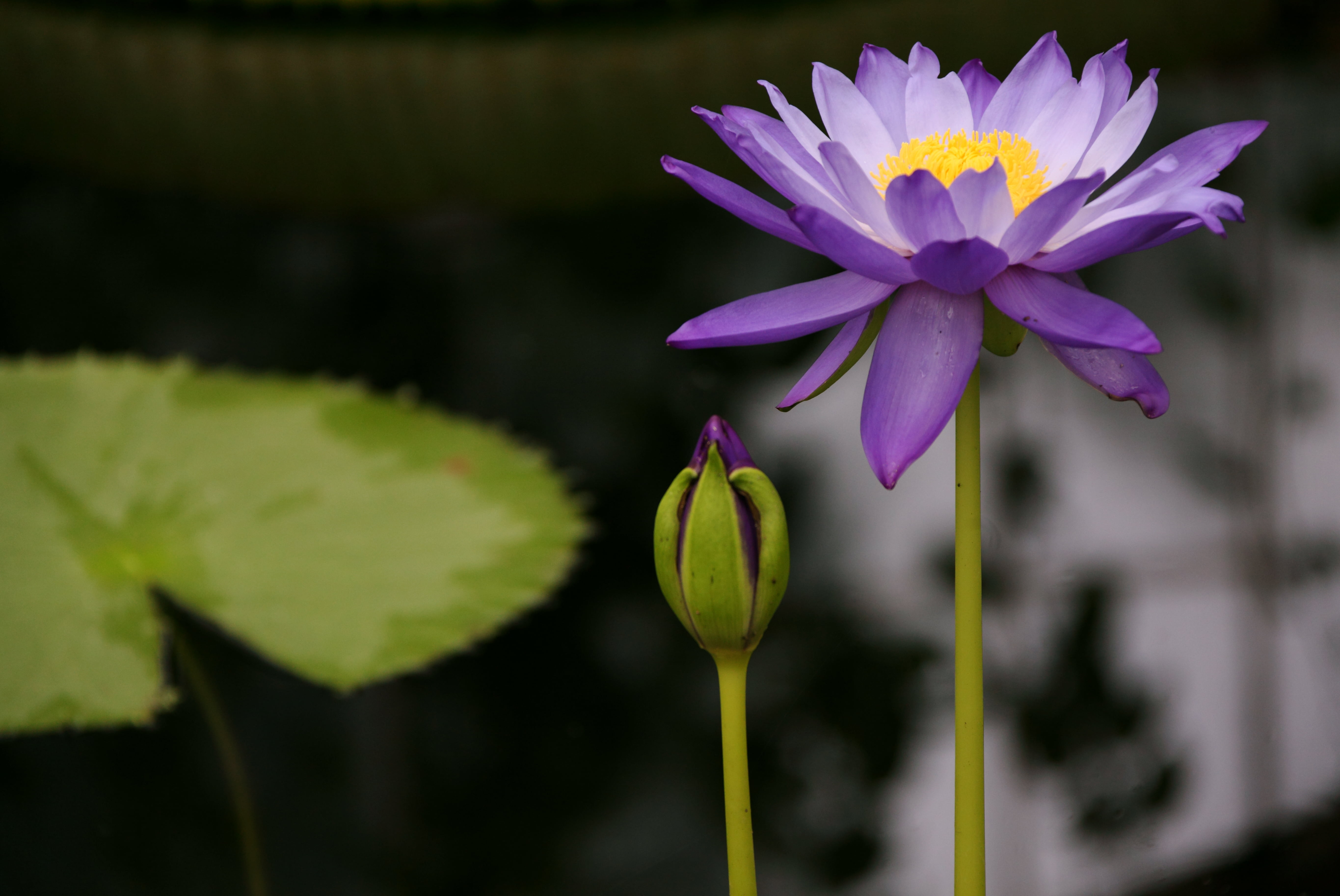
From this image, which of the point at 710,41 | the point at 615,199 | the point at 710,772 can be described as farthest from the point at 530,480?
the point at 710,41

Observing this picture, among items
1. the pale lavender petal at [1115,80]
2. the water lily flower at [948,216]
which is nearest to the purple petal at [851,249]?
the water lily flower at [948,216]

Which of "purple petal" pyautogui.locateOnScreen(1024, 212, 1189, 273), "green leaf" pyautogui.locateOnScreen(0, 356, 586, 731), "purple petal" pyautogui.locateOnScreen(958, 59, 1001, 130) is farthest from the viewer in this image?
"green leaf" pyautogui.locateOnScreen(0, 356, 586, 731)

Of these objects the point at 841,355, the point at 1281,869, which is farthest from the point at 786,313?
the point at 1281,869

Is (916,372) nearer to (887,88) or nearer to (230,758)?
(887,88)

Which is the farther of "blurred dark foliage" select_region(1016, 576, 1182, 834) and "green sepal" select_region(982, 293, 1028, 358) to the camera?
"blurred dark foliage" select_region(1016, 576, 1182, 834)

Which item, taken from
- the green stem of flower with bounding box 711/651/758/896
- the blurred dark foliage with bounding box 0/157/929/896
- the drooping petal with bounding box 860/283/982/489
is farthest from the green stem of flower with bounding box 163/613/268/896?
the drooping petal with bounding box 860/283/982/489

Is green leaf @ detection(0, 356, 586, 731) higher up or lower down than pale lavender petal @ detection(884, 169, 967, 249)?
lower down

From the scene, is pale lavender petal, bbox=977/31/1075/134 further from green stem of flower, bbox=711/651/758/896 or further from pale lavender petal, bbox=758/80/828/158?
green stem of flower, bbox=711/651/758/896
